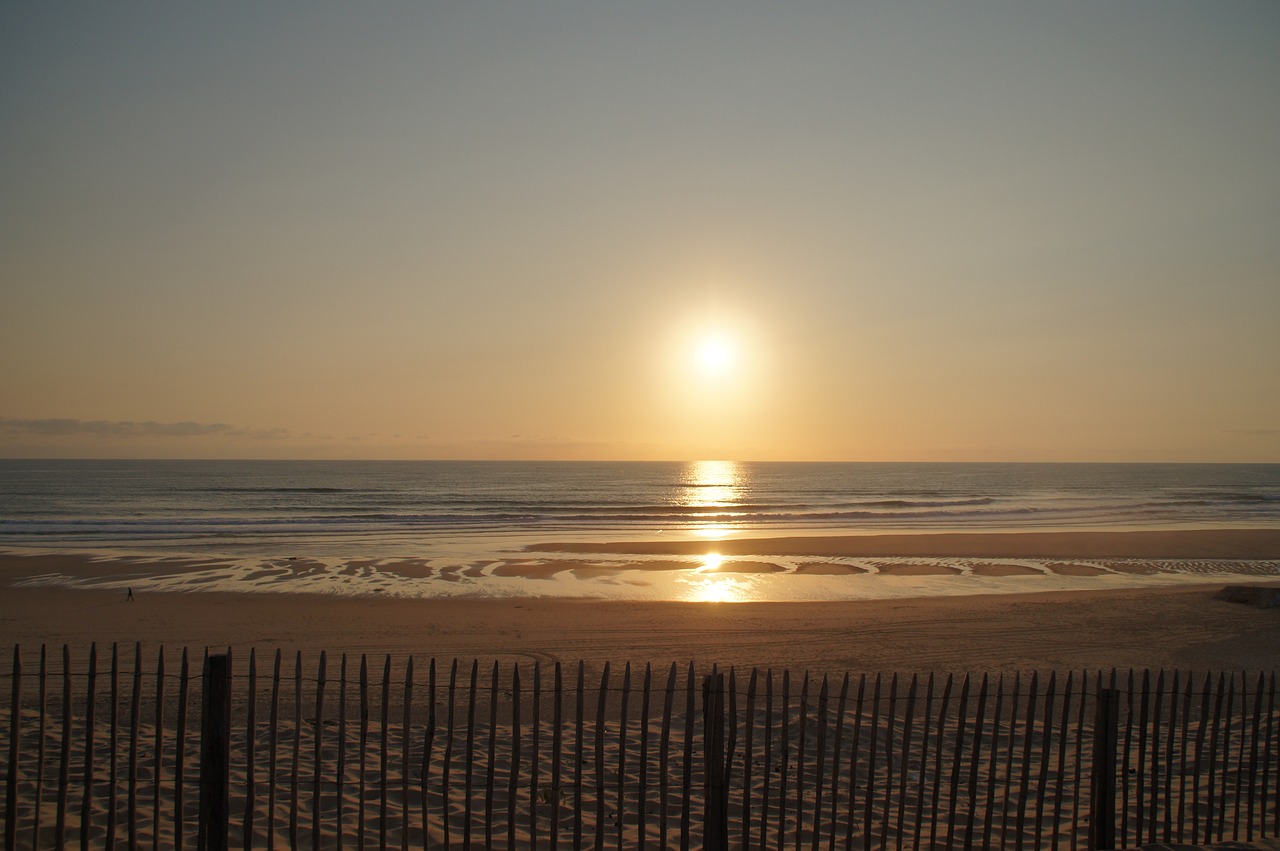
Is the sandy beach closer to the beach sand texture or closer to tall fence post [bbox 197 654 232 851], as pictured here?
the beach sand texture

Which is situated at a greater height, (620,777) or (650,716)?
(620,777)

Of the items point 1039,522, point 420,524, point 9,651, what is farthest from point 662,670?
point 1039,522

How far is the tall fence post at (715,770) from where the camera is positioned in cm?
541

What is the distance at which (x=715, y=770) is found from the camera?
17.9 feet

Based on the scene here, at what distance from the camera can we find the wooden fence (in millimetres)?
5512

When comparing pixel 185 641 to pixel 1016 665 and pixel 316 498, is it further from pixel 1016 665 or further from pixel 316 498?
pixel 316 498

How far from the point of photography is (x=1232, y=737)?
852cm

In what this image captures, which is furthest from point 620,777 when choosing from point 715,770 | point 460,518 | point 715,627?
point 460,518

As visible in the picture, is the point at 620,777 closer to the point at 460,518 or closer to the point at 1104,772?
the point at 1104,772

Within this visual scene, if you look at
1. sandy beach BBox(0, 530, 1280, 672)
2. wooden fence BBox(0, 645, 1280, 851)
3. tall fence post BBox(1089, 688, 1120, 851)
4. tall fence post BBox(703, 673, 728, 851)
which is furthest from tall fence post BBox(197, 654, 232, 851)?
sandy beach BBox(0, 530, 1280, 672)

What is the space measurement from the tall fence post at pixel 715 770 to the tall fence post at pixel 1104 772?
2.79 meters

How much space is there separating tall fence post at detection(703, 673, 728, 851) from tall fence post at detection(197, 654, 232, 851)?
126 inches

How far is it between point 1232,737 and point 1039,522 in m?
40.7

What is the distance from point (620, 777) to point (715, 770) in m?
0.72
